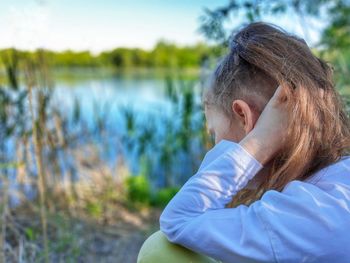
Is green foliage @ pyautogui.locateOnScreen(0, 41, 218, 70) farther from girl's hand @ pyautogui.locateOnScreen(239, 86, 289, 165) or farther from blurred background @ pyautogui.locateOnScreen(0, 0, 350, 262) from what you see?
girl's hand @ pyautogui.locateOnScreen(239, 86, 289, 165)

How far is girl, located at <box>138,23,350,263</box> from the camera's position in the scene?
83 cm

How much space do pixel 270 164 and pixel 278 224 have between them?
0.20 meters

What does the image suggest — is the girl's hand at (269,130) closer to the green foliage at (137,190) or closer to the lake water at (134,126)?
the lake water at (134,126)

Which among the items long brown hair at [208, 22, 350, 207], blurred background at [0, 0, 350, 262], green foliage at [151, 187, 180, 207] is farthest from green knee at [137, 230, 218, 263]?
green foliage at [151, 187, 180, 207]

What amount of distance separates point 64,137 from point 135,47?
3.81 m

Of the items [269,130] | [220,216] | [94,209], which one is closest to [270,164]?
[269,130]

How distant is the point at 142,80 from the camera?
10.1 m

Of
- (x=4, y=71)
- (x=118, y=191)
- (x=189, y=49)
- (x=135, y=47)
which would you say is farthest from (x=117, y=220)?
(x=135, y=47)

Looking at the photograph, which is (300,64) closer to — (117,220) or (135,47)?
(117,220)

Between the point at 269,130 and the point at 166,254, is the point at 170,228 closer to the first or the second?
the point at 166,254

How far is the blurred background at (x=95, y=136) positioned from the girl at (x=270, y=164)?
145 cm

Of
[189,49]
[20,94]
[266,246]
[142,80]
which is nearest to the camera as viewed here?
[266,246]

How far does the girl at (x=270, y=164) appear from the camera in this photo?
32.9 inches

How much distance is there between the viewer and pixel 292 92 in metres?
0.95
